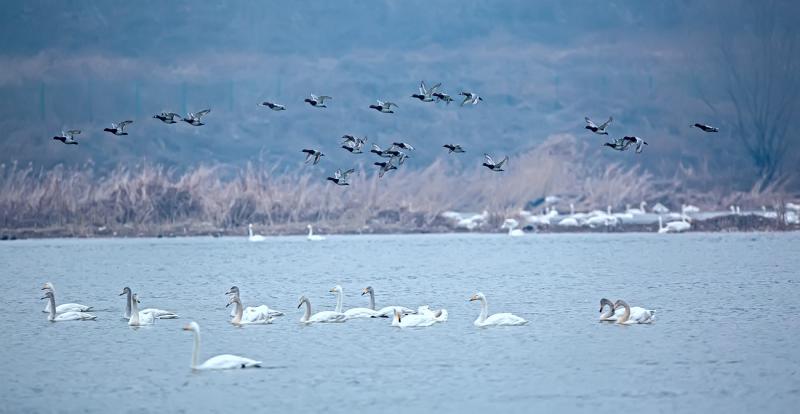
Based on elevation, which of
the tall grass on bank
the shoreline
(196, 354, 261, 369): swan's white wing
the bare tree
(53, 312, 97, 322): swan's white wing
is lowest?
(196, 354, 261, 369): swan's white wing

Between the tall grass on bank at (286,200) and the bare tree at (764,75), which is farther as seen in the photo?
the bare tree at (764,75)

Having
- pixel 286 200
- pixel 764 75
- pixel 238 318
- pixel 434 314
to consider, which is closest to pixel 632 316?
pixel 434 314

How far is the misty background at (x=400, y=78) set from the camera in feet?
270

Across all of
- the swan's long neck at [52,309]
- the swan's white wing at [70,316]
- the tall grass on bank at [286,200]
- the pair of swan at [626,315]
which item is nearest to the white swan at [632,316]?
the pair of swan at [626,315]

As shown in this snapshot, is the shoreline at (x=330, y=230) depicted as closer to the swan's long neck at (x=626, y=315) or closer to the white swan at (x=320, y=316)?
the white swan at (x=320, y=316)

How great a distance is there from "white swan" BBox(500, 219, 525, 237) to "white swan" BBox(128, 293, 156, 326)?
2719 centimetres

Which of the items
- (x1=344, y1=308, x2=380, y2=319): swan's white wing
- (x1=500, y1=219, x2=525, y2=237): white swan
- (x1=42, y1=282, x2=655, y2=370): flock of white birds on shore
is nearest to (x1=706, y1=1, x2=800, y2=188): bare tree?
(x1=500, y1=219, x2=525, y2=237): white swan

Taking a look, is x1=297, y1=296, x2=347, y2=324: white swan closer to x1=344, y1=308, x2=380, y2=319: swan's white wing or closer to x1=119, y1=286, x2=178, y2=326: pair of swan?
x1=344, y1=308, x2=380, y2=319: swan's white wing

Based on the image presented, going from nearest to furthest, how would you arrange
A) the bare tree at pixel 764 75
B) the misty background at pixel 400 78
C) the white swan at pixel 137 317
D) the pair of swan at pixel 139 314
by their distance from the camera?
the white swan at pixel 137 317 < the pair of swan at pixel 139 314 < the bare tree at pixel 764 75 < the misty background at pixel 400 78

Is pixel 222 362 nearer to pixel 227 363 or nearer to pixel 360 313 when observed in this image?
pixel 227 363

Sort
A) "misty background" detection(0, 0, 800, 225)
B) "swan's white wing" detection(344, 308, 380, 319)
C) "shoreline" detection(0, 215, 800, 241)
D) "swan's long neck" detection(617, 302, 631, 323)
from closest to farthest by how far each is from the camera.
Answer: "swan's long neck" detection(617, 302, 631, 323), "swan's white wing" detection(344, 308, 380, 319), "shoreline" detection(0, 215, 800, 241), "misty background" detection(0, 0, 800, 225)

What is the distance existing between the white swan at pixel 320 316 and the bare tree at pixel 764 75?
5391cm

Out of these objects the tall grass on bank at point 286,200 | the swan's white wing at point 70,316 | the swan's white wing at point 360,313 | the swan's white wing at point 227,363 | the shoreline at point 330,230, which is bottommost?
the swan's white wing at point 227,363

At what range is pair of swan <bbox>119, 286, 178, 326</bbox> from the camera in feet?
83.2
